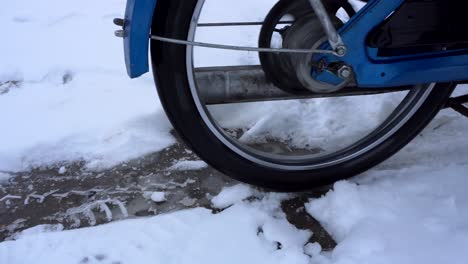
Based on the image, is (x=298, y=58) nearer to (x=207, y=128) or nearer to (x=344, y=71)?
(x=344, y=71)

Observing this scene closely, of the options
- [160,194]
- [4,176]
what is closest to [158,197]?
[160,194]

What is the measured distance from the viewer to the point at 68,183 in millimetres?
1718

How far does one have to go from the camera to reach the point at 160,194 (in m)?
1.65

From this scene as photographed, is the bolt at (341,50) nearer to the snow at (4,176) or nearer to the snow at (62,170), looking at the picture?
the snow at (62,170)

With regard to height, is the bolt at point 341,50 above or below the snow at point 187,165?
above

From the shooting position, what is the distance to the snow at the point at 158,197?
64.5 inches

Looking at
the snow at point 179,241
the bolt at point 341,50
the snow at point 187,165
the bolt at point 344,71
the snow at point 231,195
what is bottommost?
the snow at point 179,241

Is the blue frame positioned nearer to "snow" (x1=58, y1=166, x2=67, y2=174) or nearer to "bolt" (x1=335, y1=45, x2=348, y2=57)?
"bolt" (x1=335, y1=45, x2=348, y2=57)

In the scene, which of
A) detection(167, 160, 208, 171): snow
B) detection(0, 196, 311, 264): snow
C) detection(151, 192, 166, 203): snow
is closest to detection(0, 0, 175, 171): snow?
detection(167, 160, 208, 171): snow

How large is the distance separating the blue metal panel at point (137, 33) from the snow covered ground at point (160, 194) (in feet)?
1.79

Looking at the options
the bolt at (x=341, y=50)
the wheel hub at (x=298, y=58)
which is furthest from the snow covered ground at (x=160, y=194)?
the bolt at (x=341, y=50)

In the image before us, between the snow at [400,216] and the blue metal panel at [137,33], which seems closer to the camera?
the blue metal panel at [137,33]

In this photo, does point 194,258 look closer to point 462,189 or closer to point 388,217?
point 388,217

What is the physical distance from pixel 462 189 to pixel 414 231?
0.27m
